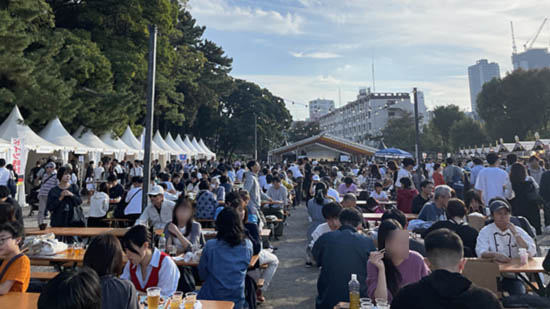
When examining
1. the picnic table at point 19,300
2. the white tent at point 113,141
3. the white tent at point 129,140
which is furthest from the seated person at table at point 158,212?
the white tent at point 129,140

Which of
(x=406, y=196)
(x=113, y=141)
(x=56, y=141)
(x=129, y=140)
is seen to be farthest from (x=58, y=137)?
(x=406, y=196)

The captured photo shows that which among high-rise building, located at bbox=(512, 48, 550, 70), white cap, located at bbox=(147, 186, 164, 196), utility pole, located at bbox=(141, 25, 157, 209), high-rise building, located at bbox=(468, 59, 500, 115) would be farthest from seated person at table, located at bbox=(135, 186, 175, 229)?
high-rise building, located at bbox=(468, 59, 500, 115)

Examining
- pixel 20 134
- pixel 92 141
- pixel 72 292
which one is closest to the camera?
pixel 72 292

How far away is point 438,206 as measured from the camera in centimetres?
555

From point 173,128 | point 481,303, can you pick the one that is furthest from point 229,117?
point 481,303

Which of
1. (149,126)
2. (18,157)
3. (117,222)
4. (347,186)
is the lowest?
(117,222)

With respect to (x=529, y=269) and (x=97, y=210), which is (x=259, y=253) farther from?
(x=97, y=210)

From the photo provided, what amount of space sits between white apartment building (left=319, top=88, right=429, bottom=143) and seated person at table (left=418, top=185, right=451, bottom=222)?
58236mm

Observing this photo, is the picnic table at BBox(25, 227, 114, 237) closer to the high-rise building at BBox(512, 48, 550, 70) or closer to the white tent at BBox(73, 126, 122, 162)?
the white tent at BBox(73, 126, 122, 162)

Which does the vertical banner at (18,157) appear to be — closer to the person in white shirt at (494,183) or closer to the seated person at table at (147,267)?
the seated person at table at (147,267)

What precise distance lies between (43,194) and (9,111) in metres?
10.2

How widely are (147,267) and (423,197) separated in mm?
5982

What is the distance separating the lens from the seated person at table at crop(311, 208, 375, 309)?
322 cm

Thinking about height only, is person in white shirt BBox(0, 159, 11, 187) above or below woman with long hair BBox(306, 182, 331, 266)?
above
